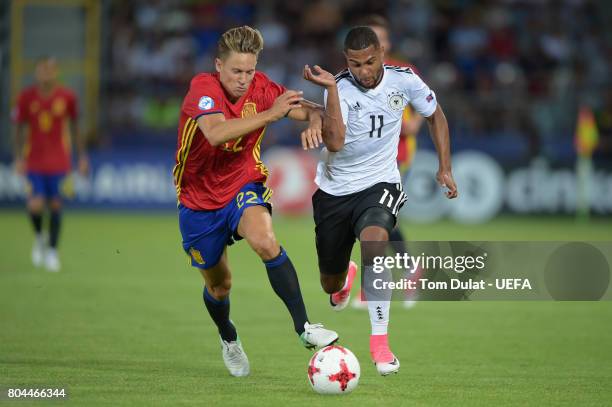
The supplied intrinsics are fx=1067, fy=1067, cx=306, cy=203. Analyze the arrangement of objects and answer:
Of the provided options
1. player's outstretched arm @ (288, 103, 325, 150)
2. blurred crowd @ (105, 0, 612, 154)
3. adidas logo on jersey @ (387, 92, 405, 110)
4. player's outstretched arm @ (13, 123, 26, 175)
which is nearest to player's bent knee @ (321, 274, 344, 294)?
adidas logo on jersey @ (387, 92, 405, 110)

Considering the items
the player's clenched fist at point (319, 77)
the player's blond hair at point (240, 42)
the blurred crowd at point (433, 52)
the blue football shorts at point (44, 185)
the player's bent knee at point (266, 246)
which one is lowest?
the player's bent knee at point (266, 246)

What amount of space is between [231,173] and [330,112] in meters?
0.78

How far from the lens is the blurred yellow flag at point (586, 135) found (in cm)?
1970

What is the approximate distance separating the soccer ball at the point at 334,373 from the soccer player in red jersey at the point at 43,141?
8.27m

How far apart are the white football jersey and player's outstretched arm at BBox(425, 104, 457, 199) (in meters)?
0.10

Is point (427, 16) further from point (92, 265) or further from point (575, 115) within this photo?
point (92, 265)

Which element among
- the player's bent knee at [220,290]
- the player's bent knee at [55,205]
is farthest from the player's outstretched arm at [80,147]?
the player's bent knee at [220,290]

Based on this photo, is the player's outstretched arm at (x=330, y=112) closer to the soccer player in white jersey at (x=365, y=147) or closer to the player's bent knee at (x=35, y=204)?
the soccer player in white jersey at (x=365, y=147)

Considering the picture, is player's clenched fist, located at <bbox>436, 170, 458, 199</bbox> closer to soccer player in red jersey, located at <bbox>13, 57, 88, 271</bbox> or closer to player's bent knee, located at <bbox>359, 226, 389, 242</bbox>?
player's bent knee, located at <bbox>359, 226, 389, 242</bbox>

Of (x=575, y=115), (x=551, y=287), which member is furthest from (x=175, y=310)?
(x=575, y=115)

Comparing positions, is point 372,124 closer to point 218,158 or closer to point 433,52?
point 218,158

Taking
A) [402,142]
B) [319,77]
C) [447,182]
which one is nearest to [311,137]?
[319,77]

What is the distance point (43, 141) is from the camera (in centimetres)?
1430

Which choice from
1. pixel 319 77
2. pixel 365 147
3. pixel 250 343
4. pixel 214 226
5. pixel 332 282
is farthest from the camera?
pixel 250 343
